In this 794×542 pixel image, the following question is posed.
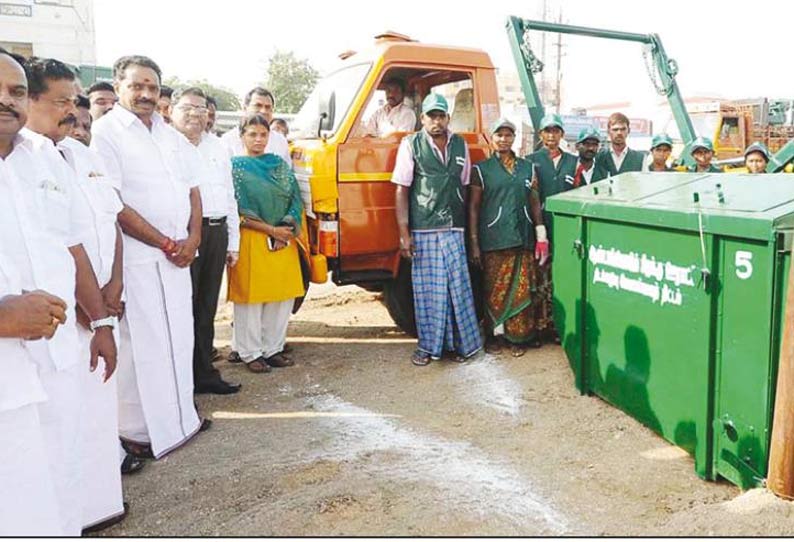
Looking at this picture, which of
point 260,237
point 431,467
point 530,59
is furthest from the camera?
point 530,59

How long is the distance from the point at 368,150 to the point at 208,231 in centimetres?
125

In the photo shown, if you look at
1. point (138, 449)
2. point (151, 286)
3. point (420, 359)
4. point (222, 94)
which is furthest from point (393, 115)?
point (222, 94)

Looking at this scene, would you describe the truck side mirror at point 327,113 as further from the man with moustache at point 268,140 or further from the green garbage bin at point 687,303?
the green garbage bin at point 687,303

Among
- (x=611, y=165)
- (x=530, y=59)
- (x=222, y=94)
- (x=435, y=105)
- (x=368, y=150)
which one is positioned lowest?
(x=611, y=165)

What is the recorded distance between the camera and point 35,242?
192 centimetres

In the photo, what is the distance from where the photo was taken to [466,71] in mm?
4977

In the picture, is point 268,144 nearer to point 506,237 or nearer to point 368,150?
point 368,150

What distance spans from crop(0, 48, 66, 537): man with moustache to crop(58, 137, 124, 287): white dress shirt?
592mm

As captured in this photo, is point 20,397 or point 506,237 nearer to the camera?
point 20,397

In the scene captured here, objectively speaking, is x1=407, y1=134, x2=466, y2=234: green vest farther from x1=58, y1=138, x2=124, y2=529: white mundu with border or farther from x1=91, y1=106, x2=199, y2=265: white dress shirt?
x1=58, y1=138, x2=124, y2=529: white mundu with border

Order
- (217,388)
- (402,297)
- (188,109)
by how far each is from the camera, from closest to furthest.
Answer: (188,109)
(217,388)
(402,297)

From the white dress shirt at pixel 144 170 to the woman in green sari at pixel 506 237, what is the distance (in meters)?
2.11

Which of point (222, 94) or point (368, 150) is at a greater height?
point (222, 94)

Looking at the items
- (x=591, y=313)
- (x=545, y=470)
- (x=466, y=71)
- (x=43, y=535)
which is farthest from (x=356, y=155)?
(x=43, y=535)
